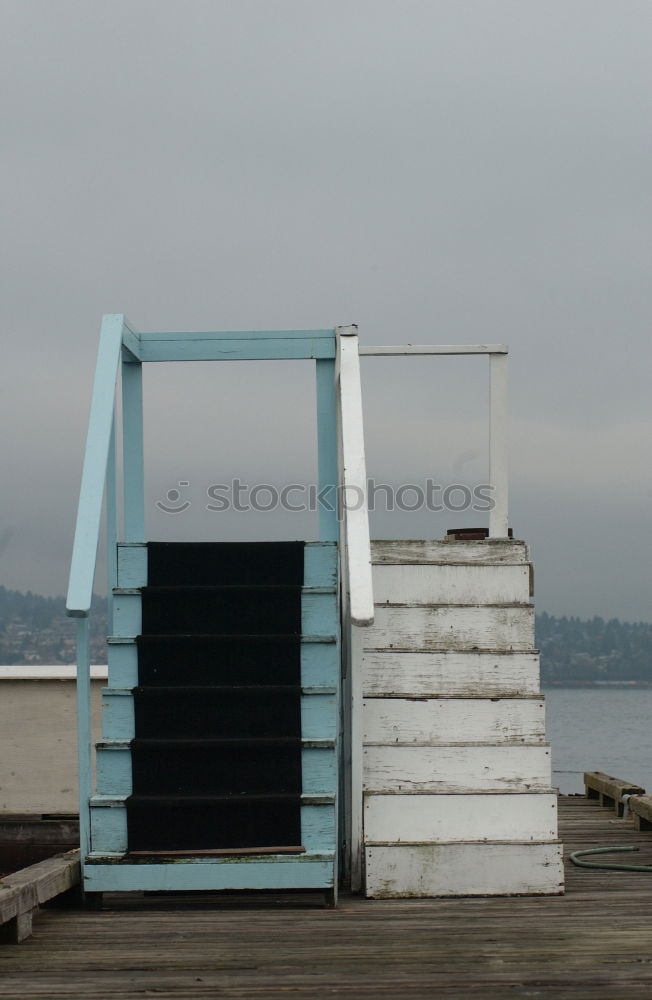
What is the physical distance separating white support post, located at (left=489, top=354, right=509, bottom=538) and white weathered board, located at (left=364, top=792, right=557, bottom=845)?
7.22 ft

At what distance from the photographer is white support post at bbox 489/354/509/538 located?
23.6 feet

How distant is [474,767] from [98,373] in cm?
254

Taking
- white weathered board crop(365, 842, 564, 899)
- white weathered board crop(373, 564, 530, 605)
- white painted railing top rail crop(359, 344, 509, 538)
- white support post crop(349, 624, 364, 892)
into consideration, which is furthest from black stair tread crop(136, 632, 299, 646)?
white painted railing top rail crop(359, 344, 509, 538)

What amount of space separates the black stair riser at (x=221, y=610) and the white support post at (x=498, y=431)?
6.11ft

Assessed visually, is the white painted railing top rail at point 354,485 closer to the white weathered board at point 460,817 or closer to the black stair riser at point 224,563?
the black stair riser at point 224,563

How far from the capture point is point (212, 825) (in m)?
5.11

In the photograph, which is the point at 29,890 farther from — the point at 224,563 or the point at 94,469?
the point at 224,563

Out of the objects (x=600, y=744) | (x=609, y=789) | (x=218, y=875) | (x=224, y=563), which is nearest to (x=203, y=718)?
(x=218, y=875)

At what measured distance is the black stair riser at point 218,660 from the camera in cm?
553

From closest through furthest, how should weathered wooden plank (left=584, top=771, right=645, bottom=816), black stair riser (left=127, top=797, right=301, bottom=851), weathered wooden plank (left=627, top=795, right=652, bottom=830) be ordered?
black stair riser (left=127, top=797, right=301, bottom=851) → weathered wooden plank (left=627, top=795, right=652, bottom=830) → weathered wooden plank (left=584, top=771, right=645, bottom=816)

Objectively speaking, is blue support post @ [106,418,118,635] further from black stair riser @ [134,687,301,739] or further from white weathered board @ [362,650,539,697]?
white weathered board @ [362,650,539,697]

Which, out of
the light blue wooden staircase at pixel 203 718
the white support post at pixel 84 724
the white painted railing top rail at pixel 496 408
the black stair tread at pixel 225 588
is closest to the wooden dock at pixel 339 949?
the light blue wooden staircase at pixel 203 718

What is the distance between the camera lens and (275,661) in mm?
5590

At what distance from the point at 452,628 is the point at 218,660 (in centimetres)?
116
